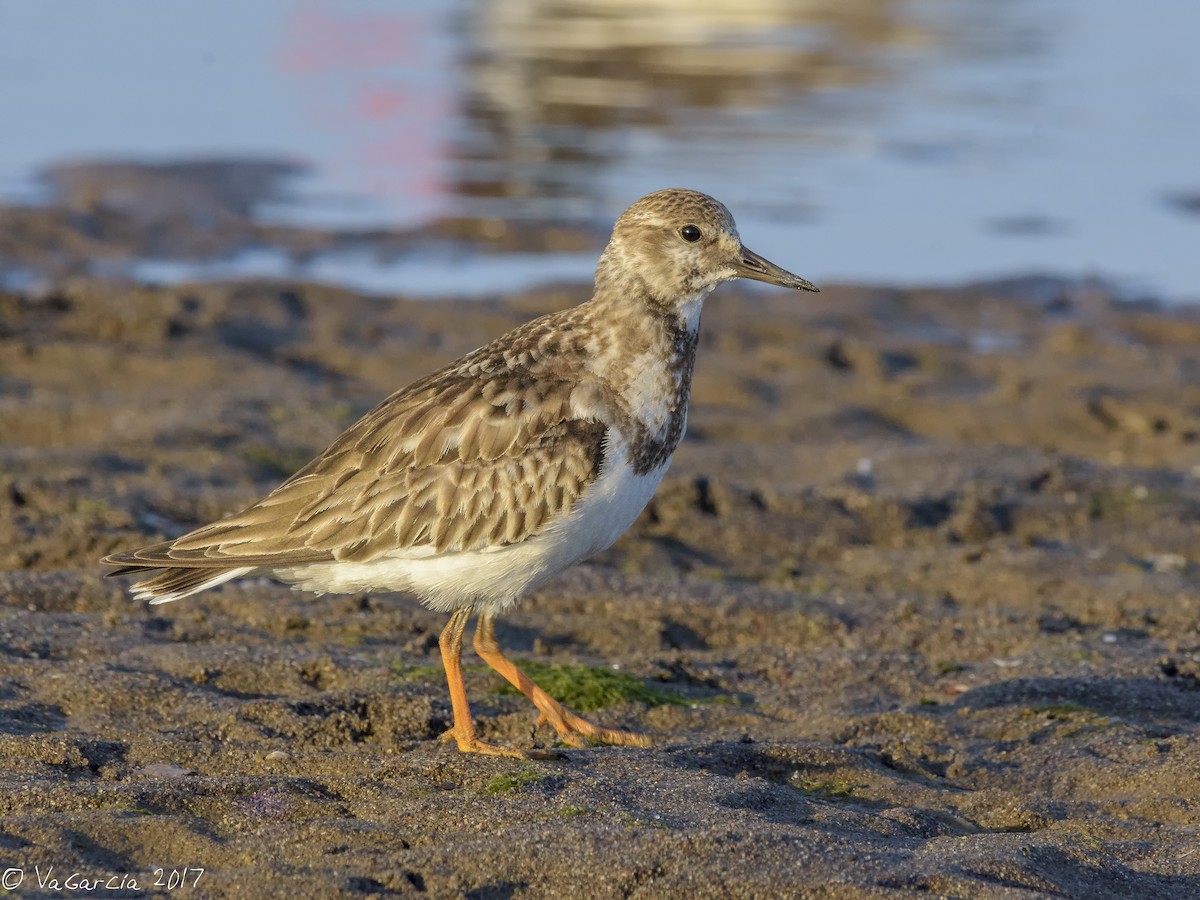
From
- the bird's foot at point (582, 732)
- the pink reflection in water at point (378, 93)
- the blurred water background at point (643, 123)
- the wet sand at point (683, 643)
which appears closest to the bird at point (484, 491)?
the bird's foot at point (582, 732)

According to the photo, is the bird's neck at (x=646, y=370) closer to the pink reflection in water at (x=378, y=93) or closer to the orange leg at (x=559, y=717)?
the orange leg at (x=559, y=717)

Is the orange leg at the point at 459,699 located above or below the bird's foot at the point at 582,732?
above

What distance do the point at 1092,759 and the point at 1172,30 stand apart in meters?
26.1

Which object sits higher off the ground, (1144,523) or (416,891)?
(416,891)

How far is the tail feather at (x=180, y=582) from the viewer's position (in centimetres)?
639

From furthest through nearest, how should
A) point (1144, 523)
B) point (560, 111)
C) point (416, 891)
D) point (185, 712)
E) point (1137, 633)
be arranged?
point (560, 111), point (1144, 523), point (1137, 633), point (185, 712), point (416, 891)

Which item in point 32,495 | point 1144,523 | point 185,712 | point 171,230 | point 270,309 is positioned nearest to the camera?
point 185,712

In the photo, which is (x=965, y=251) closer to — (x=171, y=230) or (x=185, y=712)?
(x=171, y=230)

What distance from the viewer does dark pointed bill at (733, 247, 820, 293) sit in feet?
22.8

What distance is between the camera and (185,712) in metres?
6.09

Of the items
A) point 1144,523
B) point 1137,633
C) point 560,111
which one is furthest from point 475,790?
point 560,111

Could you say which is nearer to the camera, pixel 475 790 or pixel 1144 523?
pixel 475 790

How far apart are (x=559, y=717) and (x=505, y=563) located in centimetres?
62

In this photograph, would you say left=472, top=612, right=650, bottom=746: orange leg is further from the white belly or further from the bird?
the white belly
